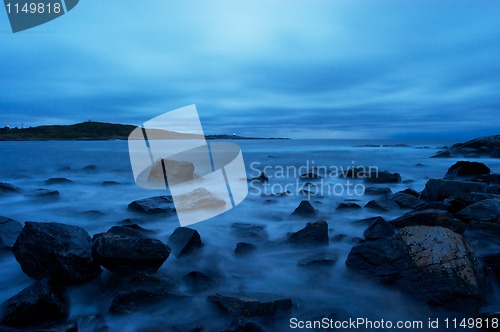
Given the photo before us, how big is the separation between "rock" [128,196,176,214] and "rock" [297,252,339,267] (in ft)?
10.9

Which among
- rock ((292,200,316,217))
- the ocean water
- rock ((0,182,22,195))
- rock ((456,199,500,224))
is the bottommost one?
the ocean water

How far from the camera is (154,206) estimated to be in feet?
22.6

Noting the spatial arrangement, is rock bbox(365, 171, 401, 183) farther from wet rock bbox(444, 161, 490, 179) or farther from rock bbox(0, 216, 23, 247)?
rock bbox(0, 216, 23, 247)

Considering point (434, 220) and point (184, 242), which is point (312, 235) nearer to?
point (434, 220)

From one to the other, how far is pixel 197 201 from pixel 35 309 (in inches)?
170

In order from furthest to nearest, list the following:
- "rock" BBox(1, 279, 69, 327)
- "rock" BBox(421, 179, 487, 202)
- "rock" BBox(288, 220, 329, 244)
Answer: "rock" BBox(421, 179, 487, 202) < "rock" BBox(288, 220, 329, 244) < "rock" BBox(1, 279, 69, 327)

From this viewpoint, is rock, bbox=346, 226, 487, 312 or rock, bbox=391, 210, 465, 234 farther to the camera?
rock, bbox=391, 210, 465, 234

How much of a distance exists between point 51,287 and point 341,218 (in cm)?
474

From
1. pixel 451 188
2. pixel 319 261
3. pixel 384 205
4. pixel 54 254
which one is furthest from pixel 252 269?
pixel 451 188

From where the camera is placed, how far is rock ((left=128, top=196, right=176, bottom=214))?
666 centimetres

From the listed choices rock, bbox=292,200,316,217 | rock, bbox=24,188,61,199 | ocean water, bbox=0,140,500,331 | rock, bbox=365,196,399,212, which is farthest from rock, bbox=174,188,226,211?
rock, bbox=24,188,61,199

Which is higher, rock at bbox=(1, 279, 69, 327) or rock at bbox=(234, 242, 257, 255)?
rock at bbox=(1, 279, 69, 327)

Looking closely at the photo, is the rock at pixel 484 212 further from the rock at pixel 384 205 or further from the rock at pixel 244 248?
the rock at pixel 244 248

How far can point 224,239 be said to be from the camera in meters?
5.20
